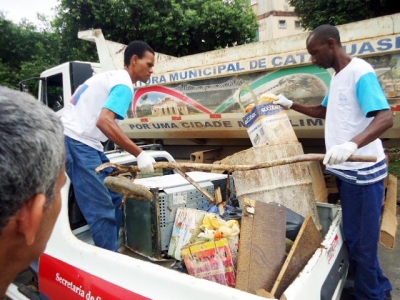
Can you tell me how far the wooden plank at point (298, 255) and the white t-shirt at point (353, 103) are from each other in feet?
2.07

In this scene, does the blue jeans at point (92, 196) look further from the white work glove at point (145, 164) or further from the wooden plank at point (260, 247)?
the wooden plank at point (260, 247)

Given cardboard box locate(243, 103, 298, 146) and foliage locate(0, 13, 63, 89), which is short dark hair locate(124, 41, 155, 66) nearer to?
cardboard box locate(243, 103, 298, 146)

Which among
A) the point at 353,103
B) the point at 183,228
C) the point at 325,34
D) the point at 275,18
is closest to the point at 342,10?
the point at 325,34

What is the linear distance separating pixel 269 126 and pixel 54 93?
5.10 meters

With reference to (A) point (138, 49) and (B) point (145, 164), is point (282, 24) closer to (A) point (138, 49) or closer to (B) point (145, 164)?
(A) point (138, 49)

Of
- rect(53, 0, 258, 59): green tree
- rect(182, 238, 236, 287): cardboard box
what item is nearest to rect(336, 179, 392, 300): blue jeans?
rect(182, 238, 236, 287): cardboard box

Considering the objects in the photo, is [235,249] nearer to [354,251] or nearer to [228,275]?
[228,275]

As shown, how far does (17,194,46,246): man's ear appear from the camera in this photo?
70 cm

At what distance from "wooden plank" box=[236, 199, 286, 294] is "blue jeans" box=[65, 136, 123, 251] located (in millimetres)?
998

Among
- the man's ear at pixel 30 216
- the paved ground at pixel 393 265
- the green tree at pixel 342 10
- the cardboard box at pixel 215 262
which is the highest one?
the green tree at pixel 342 10

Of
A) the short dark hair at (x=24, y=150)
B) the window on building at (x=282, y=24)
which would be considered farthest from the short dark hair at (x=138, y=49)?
the window on building at (x=282, y=24)

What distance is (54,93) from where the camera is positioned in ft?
20.6

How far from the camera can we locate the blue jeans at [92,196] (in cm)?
220

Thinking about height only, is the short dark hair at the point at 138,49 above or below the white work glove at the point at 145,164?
above
